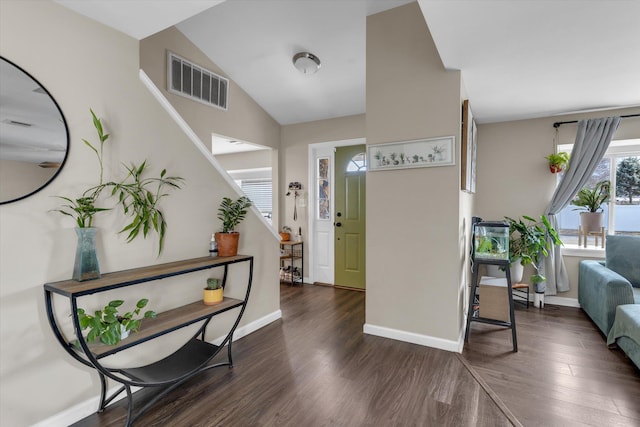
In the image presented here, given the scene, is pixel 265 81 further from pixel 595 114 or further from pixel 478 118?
pixel 595 114

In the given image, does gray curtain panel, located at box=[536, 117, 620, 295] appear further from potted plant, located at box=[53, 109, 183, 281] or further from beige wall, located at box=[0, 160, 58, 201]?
beige wall, located at box=[0, 160, 58, 201]

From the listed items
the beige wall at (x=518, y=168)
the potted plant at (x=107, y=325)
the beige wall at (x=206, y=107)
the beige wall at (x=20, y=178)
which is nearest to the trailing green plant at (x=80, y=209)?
the beige wall at (x=20, y=178)

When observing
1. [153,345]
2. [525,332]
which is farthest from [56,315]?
[525,332]

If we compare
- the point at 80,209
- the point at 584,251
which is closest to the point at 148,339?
the point at 80,209

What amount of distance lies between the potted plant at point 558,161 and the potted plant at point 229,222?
3.53m

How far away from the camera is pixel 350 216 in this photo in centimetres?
464

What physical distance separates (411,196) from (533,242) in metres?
1.64

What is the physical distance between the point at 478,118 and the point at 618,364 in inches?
110

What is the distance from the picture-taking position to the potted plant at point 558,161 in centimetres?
361

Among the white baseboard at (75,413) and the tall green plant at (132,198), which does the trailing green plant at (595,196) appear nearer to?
the tall green plant at (132,198)

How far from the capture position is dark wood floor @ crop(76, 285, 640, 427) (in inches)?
71.1

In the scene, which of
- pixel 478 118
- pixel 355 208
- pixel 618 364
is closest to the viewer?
pixel 618 364

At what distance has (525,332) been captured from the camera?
9.84 feet

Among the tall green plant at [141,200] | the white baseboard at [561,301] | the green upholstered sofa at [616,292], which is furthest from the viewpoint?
the white baseboard at [561,301]
